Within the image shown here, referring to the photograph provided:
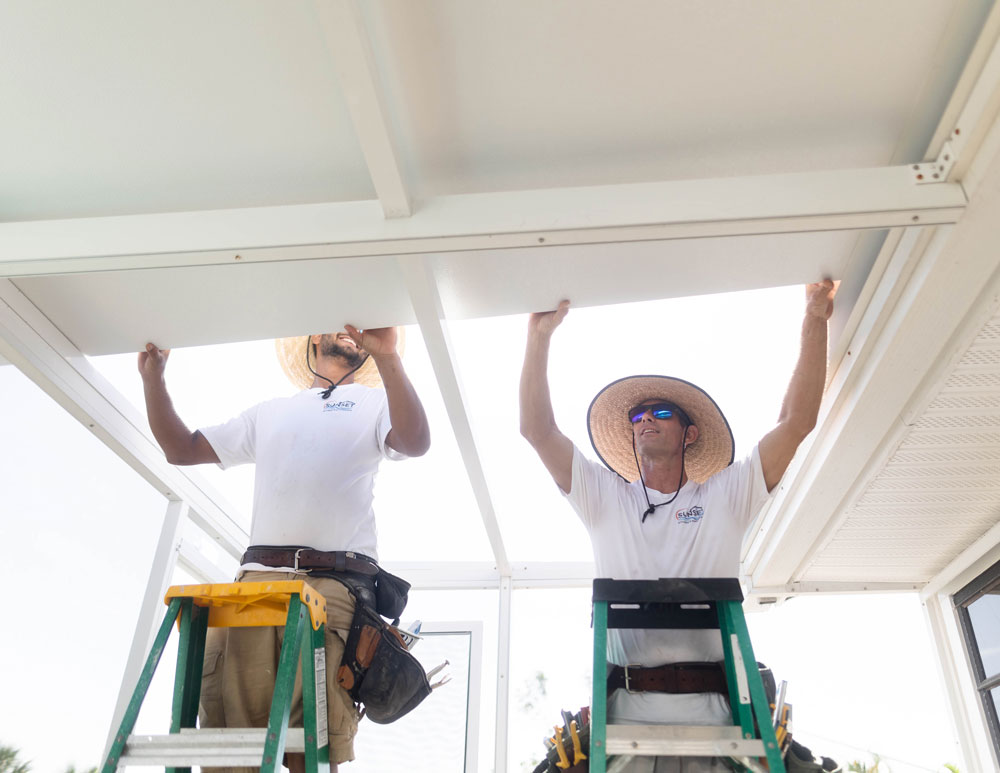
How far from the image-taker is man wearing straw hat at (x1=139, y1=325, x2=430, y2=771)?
2.23 meters

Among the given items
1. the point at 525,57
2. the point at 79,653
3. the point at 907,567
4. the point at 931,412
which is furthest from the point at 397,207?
the point at 907,567

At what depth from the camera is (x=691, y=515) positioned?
2455 millimetres

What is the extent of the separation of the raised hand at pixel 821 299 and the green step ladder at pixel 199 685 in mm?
1762

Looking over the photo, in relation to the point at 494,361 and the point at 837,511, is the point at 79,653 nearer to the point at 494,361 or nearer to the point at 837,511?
the point at 494,361

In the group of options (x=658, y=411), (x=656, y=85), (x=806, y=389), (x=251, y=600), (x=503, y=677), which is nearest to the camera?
(x=656, y=85)

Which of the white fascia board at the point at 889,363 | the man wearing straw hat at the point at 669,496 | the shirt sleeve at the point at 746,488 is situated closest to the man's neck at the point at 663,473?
the man wearing straw hat at the point at 669,496

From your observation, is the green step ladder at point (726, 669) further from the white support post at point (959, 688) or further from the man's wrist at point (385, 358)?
the white support post at point (959, 688)

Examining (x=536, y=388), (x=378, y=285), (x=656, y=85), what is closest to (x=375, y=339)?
(x=378, y=285)

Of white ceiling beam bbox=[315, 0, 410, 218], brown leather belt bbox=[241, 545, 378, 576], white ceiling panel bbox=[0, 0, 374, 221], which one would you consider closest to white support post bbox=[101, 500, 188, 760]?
brown leather belt bbox=[241, 545, 378, 576]

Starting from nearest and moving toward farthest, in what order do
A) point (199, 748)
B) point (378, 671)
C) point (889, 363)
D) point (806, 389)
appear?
point (199, 748), point (378, 671), point (889, 363), point (806, 389)

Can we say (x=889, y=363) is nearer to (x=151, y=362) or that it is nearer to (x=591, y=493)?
(x=591, y=493)

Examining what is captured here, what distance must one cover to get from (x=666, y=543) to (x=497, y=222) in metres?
1.15

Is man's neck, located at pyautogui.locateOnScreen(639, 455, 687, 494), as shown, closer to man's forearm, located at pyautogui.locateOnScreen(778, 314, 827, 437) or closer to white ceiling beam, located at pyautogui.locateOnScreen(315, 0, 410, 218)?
man's forearm, located at pyautogui.locateOnScreen(778, 314, 827, 437)

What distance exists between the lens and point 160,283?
8.46ft
